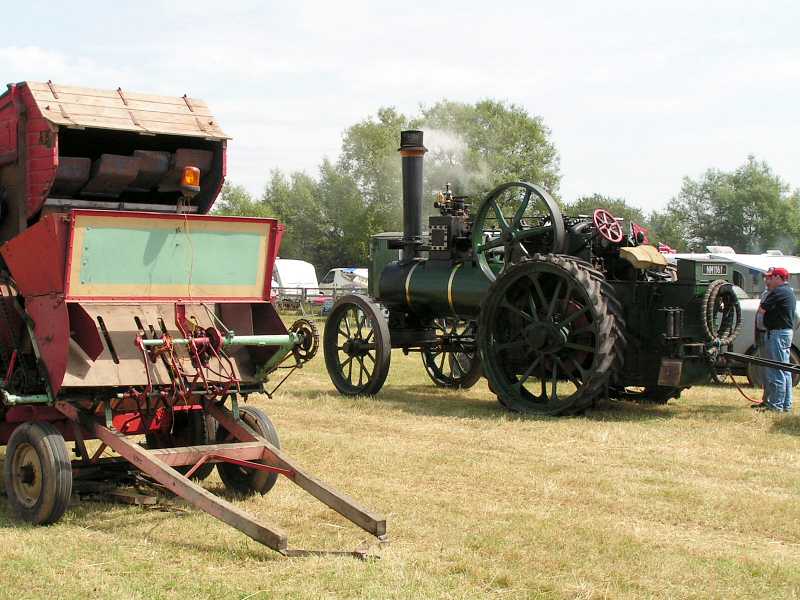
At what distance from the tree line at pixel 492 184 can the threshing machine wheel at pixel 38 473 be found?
136 ft

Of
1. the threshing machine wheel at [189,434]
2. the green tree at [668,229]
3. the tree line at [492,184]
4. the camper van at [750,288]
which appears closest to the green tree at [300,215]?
the tree line at [492,184]

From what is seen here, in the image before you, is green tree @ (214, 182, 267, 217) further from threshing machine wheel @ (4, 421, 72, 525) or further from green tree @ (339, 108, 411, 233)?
threshing machine wheel @ (4, 421, 72, 525)

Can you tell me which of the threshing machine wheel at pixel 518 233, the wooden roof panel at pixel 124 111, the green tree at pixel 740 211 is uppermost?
the green tree at pixel 740 211

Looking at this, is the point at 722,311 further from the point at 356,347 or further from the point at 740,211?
the point at 740,211

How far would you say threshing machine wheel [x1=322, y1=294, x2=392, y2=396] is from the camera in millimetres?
12156

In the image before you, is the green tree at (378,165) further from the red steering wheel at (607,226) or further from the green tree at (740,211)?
the red steering wheel at (607,226)

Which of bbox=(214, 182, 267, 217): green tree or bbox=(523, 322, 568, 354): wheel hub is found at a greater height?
bbox=(214, 182, 267, 217): green tree

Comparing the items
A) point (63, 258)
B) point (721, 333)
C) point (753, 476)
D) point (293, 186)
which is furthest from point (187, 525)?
point (293, 186)

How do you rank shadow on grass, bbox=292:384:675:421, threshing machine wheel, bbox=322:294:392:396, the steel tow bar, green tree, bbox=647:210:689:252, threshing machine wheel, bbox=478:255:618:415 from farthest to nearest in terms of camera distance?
green tree, bbox=647:210:689:252
threshing machine wheel, bbox=322:294:392:396
shadow on grass, bbox=292:384:675:421
threshing machine wheel, bbox=478:255:618:415
the steel tow bar

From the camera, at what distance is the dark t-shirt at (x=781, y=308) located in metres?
11.0

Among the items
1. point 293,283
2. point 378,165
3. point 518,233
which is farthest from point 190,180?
point 378,165

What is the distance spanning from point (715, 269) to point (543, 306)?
1735 millimetres

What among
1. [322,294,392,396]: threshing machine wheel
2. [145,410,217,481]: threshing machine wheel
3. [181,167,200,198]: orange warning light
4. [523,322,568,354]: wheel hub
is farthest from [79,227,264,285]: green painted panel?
[322,294,392,396]: threshing machine wheel

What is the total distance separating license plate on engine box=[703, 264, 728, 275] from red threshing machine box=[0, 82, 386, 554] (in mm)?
5200
